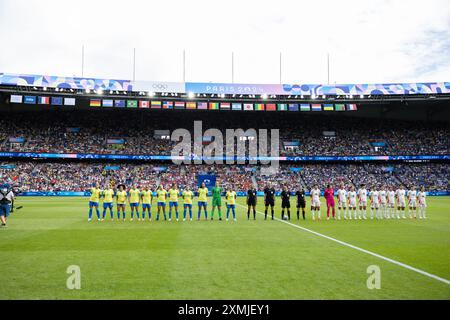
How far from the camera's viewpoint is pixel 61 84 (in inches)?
1734

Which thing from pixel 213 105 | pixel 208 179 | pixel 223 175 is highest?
pixel 213 105

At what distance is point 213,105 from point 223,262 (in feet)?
139

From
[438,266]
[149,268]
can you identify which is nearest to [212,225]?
[149,268]

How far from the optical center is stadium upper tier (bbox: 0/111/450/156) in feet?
169

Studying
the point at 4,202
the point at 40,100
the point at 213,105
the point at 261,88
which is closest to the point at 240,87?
the point at 261,88

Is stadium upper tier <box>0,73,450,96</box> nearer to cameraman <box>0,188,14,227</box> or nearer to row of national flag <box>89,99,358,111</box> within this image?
row of national flag <box>89,99,358,111</box>

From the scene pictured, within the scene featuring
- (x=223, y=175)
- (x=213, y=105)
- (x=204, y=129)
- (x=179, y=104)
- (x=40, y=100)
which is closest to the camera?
(x=40, y=100)

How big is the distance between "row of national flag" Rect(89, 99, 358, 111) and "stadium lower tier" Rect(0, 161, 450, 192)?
9.40 metres

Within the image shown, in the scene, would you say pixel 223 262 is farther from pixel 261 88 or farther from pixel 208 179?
pixel 208 179

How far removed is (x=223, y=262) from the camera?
8453 millimetres

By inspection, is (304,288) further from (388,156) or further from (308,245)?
(388,156)

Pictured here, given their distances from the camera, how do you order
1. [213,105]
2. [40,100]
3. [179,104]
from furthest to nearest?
[213,105]
[179,104]
[40,100]

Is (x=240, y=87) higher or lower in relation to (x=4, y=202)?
higher

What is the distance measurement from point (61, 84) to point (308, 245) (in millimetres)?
43086
